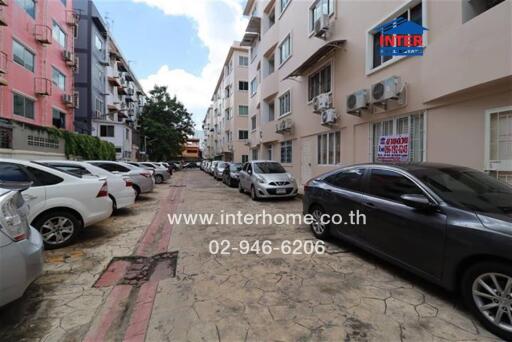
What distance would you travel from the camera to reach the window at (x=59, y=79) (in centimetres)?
1886

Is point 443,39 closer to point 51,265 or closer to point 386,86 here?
point 386,86

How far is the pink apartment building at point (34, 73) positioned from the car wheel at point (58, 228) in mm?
10799

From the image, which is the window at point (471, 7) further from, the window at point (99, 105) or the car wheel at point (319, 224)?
the window at point (99, 105)

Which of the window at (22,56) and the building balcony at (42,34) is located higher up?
the building balcony at (42,34)

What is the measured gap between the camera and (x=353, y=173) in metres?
4.62

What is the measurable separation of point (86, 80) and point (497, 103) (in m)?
29.1

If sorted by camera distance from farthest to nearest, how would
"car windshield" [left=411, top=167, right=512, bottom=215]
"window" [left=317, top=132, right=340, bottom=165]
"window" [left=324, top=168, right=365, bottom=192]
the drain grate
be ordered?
"window" [left=317, top=132, right=340, bottom=165] < "window" [left=324, top=168, right=365, bottom=192] < the drain grate < "car windshield" [left=411, top=167, right=512, bottom=215]

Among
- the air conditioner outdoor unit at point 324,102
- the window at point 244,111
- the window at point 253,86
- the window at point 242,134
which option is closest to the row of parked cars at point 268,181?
the air conditioner outdoor unit at point 324,102

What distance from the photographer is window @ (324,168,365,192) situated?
441 centimetres

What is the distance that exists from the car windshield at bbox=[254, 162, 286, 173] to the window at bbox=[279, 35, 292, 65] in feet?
23.1

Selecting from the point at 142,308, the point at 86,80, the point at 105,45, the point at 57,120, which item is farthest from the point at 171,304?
the point at 105,45

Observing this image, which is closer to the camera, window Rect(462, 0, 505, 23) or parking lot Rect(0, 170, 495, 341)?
parking lot Rect(0, 170, 495, 341)

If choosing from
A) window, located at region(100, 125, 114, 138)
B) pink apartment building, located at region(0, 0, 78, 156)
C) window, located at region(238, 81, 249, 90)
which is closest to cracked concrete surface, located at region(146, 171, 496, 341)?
pink apartment building, located at region(0, 0, 78, 156)

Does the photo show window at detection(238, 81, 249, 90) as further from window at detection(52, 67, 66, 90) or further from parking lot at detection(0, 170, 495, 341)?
parking lot at detection(0, 170, 495, 341)
